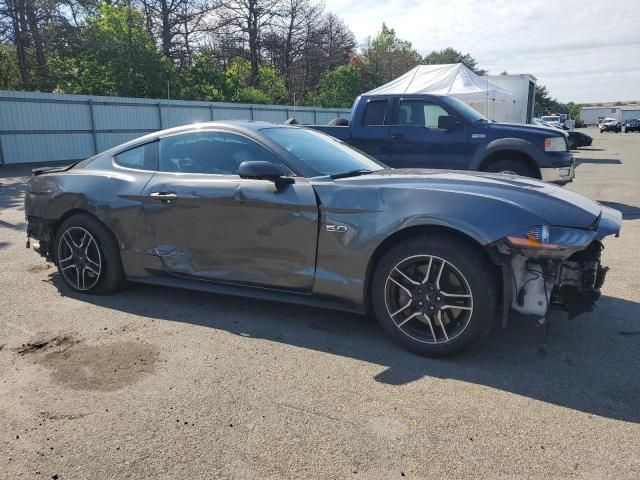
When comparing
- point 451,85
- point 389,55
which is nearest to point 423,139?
point 451,85

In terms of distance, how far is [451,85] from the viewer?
17922mm

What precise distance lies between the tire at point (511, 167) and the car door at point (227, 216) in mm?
5738

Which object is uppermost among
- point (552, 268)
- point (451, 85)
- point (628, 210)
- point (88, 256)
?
point (451, 85)

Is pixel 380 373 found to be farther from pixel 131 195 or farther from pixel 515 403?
pixel 131 195

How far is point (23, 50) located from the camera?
2583 cm

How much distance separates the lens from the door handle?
13.9ft

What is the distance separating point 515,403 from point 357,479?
3.62 feet

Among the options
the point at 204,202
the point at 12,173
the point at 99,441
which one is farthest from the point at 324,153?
the point at 12,173

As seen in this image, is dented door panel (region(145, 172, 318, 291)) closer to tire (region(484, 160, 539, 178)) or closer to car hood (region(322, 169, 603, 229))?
car hood (region(322, 169, 603, 229))

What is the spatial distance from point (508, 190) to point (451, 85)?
15.6 metres

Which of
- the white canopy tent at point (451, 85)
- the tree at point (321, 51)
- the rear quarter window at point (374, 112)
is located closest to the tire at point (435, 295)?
the rear quarter window at point (374, 112)

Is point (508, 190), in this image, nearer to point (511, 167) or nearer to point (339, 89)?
point (511, 167)

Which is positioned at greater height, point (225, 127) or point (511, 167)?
point (225, 127)

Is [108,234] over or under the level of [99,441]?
over
